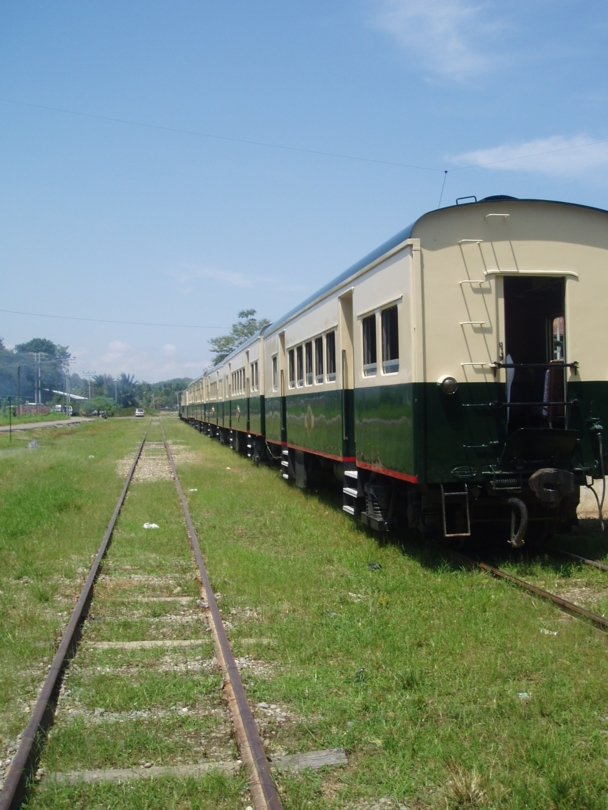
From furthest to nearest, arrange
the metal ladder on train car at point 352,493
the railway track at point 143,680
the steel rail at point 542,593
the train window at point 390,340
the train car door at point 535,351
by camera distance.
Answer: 1. the metal ladder on train car at point 352,493
2. the train window at point 390,340
3. the train car door at point 535,351
4. the steel rail at point 542,593
5. the railway track at point 143,680

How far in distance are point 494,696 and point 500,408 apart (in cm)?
383

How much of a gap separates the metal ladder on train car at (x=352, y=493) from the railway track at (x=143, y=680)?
7.78 feet

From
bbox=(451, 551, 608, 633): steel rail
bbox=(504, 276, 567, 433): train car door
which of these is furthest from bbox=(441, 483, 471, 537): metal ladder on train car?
bbox=(504, 276, 567, 433): train car door

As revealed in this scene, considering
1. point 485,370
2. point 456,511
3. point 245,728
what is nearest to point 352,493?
point 456,511

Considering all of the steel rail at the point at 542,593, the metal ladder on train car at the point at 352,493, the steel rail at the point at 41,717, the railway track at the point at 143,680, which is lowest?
the railway track at the point at 143,680

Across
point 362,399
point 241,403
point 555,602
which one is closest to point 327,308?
point 362,399

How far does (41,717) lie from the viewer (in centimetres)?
457

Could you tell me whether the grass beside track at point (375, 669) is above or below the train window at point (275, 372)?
below

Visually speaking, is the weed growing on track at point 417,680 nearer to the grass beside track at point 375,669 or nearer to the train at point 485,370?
the grass beside track at point 375,669

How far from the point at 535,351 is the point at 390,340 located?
202 centimetres

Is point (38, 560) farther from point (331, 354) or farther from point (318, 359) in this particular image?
point (318, 359)

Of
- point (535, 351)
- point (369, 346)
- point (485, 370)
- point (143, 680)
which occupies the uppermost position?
point (369, 346)

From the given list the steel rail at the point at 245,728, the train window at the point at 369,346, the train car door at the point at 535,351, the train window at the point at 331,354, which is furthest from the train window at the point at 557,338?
the steel rail at the point at 245,728

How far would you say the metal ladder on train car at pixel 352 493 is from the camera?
10.6m
